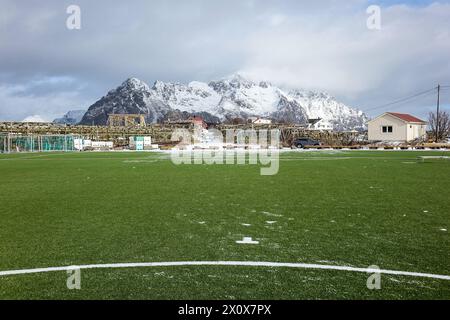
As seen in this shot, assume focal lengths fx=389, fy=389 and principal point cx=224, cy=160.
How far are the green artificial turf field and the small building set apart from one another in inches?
2156

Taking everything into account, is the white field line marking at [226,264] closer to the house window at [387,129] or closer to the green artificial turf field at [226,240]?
the green artificial turf field at [226,240]

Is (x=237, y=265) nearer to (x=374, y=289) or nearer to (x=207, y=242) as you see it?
(x=207, y=242)

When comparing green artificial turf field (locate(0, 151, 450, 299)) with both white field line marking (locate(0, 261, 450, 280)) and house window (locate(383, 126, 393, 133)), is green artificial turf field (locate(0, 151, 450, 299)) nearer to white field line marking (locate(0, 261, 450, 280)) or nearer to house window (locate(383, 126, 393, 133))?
white field line marking (locate(0, 261, 450, 280))

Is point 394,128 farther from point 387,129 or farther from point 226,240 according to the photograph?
point 226,240

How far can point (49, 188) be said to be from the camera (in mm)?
12625

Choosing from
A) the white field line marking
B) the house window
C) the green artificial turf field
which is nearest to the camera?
the green artificial turf field

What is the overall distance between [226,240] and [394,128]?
207 feet

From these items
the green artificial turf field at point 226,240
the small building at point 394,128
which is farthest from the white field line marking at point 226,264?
the small building at point 394,128

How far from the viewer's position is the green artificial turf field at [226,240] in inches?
159

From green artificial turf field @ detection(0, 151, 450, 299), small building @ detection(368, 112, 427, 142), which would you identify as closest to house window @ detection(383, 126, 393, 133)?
small building @ detection(368, 112, 427, 142)

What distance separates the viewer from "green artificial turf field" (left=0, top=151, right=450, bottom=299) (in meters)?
4.04

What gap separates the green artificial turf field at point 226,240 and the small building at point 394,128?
5477cm
